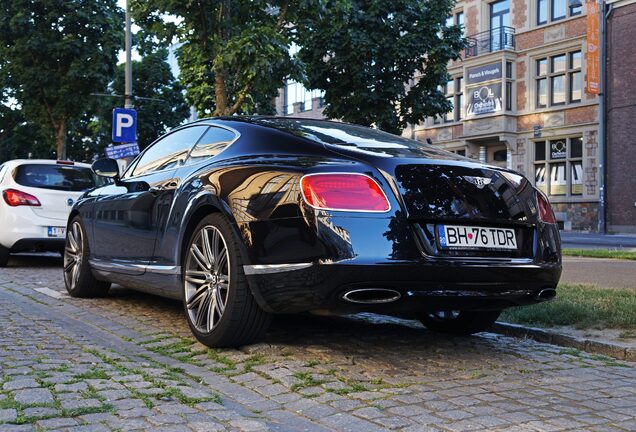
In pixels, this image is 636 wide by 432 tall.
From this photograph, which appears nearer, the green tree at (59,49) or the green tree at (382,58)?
the green tree at (382,58)

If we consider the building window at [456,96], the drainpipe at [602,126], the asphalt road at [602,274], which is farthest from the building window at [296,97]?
the asphalt road at [602,274]

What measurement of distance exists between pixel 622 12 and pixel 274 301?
93.6 ft

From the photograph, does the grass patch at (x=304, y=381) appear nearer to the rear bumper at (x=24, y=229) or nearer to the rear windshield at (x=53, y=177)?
the rear bumper at (x=24, y=229)

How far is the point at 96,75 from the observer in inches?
886

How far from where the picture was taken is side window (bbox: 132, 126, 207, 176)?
5.38 m

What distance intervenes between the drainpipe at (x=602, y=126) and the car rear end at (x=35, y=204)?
72.8 feet

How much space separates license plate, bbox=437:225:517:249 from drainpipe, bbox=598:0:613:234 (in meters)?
25.2

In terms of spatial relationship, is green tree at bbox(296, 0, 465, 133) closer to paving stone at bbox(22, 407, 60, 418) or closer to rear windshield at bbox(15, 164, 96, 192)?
rear windshield at bbox(15, 164, 96, 192)

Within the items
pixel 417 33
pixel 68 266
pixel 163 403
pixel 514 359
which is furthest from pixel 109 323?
pixel 417 33

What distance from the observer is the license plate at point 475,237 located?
3.91m

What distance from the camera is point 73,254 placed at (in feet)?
23.3

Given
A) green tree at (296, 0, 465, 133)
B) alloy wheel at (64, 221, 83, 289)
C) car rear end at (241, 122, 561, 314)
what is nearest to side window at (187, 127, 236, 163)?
car rear end at (241, 122, 561, 314)

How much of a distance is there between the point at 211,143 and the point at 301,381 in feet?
6.43

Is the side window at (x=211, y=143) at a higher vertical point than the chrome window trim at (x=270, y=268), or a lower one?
higher
